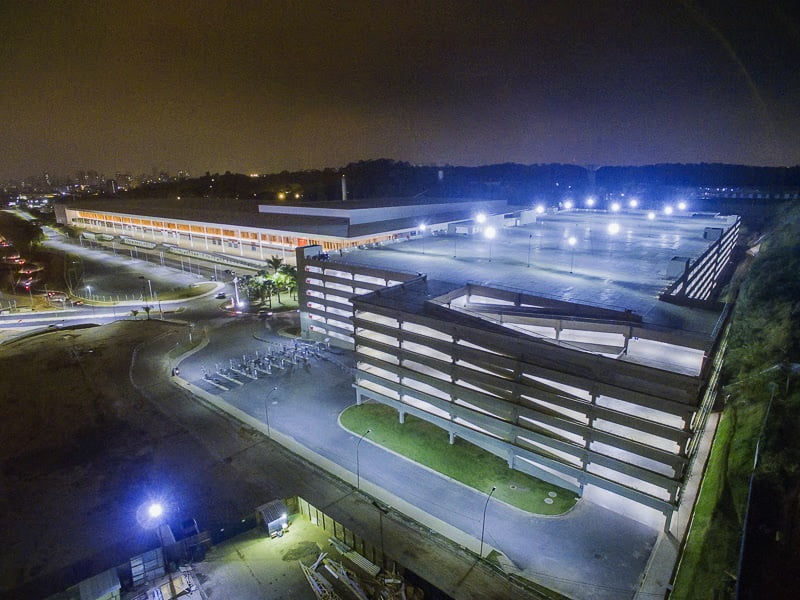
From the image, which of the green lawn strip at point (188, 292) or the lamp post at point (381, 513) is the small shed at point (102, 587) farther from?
the green lawn strip at point (188, 292)

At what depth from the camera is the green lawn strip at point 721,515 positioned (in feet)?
72.5

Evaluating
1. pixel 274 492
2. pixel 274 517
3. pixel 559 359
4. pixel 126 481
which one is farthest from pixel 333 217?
pixel 274 517

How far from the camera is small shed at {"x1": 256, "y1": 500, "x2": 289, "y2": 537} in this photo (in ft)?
78.1

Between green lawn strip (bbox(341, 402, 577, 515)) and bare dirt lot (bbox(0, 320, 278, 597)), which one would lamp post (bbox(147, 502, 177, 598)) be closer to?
bare dirt lot (bbox(0, 320, 278, 597))

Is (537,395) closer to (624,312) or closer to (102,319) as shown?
(624,312)

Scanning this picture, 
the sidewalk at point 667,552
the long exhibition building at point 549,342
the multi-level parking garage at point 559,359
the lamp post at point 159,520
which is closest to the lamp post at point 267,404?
the multi-level parking garage at point 559,359

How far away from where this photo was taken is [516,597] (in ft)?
66.5

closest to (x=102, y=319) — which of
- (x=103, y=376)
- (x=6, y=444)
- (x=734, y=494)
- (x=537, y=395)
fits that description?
(x=103, y=376)

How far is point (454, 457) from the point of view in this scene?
3039cm

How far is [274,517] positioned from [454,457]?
12408mm

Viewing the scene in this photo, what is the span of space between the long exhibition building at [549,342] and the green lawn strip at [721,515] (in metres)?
2.70

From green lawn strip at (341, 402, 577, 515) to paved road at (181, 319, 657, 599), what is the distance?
73cm

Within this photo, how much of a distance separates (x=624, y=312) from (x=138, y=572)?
99.7 ft

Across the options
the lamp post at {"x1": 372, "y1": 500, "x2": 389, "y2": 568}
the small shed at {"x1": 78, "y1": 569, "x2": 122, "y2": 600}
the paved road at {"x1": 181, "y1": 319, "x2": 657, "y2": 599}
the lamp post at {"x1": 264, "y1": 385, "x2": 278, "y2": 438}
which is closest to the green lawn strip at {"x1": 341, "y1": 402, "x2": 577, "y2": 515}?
the paved road at {"x1": 181, "y1": 319, "x2": 657, "y2": 599}
